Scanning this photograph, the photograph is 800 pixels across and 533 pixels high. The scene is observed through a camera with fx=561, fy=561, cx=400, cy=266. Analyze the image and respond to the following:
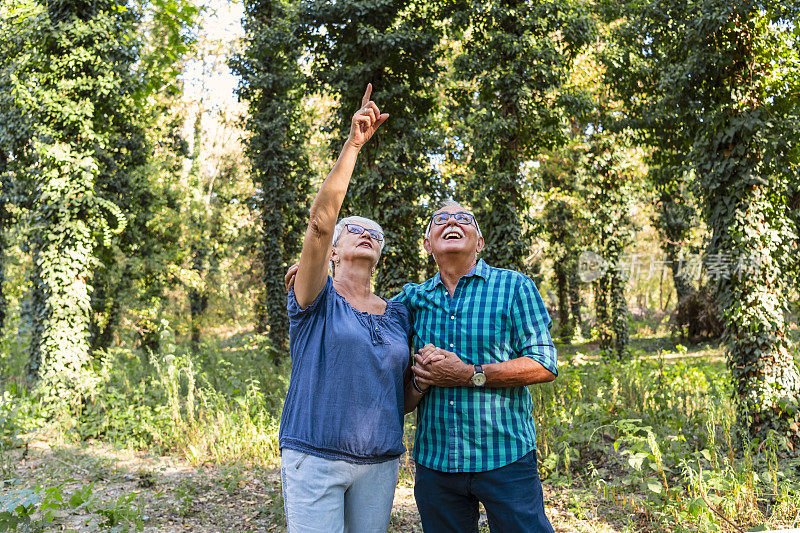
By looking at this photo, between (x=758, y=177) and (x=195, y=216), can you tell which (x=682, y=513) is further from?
(x=195, y=216)

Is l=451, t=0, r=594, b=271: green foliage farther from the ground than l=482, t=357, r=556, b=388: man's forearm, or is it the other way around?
l=451, t=0, r=594, b=271: green foliage

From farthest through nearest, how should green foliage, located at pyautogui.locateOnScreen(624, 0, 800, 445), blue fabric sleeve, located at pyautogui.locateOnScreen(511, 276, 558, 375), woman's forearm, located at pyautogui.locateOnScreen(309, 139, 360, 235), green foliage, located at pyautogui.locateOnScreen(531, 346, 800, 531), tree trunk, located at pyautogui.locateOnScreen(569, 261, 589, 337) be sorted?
tree trunk, located at pyautogui.locateOnScreen(569, 261, 589, 337) < green foliage, located at pyautogui.locateOnScreen(624, 0, 800, 445) < green foliage, located at pyautogui.locateOnScreen(531, 346, 800, 531) < blue fabric sleeve, located at pyautogui.locateOnScreen(511, 276, 558, 375) < woman's forearm, located at pyautogui.locateOnScreen(309, 139, 360, 235)

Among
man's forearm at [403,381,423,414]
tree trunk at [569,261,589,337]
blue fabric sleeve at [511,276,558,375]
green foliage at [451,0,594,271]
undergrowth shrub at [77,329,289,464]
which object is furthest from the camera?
tree trunk at [569,261,589,337]

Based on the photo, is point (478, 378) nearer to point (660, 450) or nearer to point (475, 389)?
point (475, 389)

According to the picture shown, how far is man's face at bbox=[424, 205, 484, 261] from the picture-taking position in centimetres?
274

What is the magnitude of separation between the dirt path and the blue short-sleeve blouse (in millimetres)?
2858

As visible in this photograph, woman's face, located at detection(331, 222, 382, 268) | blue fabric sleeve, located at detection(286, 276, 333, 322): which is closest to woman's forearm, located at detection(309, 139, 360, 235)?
blue fabric sleeve, located at detection(286, 276, 333, 322)

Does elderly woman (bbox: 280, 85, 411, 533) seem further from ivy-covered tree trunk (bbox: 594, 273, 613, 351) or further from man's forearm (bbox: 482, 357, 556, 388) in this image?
ivy-covered tree trunk (bbox: 594, 273, 613, 351)

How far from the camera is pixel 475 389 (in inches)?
100

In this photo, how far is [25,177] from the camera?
1139cm

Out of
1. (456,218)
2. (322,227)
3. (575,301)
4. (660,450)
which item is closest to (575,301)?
(575,301)

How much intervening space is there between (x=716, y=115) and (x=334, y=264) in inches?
211

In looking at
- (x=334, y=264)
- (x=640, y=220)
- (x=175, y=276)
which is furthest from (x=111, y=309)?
(x=640, y=220)

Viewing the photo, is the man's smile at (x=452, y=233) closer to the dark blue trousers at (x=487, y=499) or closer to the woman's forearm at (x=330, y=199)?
the woman's forearm at (x=330, y=199)
